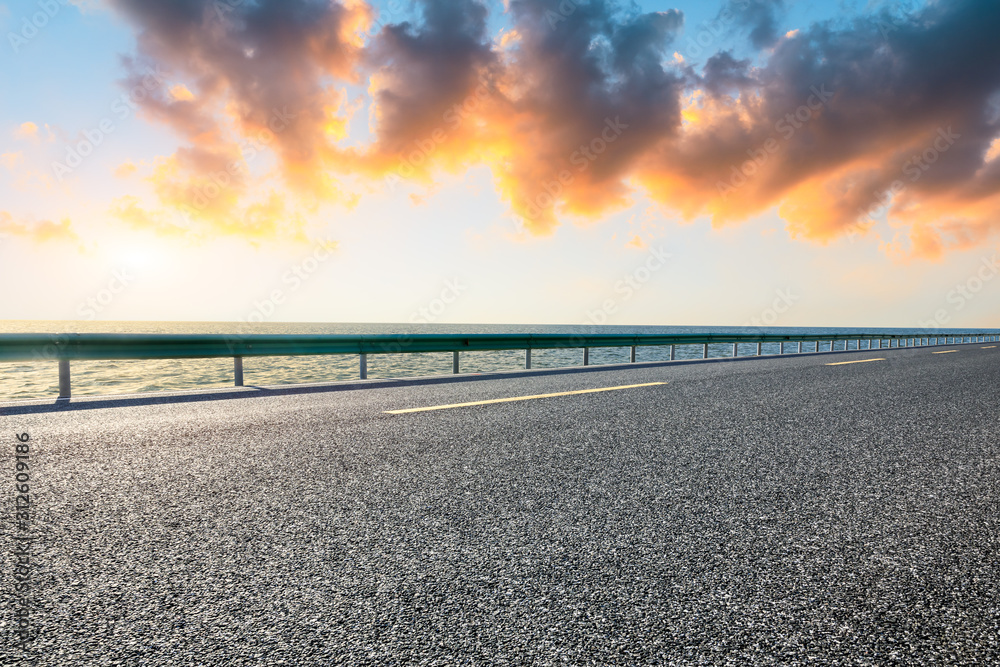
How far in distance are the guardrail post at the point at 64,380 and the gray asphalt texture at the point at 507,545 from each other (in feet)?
7.38

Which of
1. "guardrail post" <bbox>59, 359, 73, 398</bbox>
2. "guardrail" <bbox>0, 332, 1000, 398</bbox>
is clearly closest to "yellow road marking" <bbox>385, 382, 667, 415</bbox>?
"guardrail" <bbox>0, 332, 1000, 398</bbox>

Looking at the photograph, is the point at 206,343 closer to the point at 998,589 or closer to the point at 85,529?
the point at 85,529

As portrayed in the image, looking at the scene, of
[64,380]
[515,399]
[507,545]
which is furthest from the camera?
[64,380]

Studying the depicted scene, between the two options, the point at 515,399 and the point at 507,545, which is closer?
the point at 507,545

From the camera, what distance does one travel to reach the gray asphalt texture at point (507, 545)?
1.65m

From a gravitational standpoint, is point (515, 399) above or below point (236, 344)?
below

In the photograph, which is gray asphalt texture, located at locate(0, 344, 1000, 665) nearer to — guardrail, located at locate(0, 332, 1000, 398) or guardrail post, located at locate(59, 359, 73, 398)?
guardrail post, located at locate(59, 359, 73, 398)

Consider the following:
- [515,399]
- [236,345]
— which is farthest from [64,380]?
[515,399]

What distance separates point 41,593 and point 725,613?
230cm

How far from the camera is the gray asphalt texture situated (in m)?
1.65

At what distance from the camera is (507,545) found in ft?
7.62

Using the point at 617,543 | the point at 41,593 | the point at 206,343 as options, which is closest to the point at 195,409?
the point at 206,343

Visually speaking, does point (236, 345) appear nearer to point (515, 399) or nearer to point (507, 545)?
point (515, 399)

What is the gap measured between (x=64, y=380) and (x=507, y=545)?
7377mm
